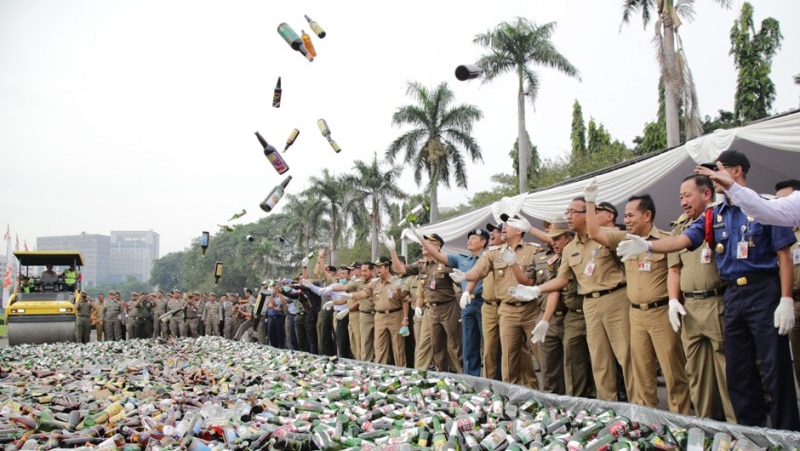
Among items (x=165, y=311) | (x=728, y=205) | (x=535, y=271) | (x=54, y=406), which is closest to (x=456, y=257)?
(x=535, y=271)

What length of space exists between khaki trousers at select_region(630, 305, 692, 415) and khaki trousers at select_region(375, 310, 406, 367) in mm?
3626

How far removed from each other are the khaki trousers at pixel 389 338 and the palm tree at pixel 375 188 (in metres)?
22.8

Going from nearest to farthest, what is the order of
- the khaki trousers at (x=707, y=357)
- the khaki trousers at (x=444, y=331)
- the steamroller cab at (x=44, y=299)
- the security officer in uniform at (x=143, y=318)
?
the khaki trousers at (x=707, y=357) < the khaki trousers at (x=444, y=331) < the steamroller cab at (x=44, y=299) < the security officer in uniform at (x=143, y=318)

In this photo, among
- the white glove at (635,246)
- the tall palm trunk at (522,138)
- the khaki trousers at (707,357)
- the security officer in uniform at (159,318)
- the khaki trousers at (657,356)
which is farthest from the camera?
the tall palm trunk at (522,138)

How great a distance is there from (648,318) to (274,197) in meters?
5.41

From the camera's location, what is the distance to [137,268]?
143375 millimetres

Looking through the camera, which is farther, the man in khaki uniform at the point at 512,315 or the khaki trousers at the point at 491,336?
the khaki trousers at the point at 491,336

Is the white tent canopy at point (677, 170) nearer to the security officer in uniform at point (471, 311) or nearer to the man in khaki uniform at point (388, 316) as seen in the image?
the security officer in uniform at point (471, 311)

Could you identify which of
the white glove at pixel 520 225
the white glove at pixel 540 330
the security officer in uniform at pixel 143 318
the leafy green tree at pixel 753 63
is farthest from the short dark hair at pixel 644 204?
the leafy green tree at pixel 753 63

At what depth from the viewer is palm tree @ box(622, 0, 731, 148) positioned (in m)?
14.2

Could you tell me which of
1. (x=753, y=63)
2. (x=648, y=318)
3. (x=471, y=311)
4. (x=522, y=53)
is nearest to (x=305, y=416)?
(x=648, y=318)

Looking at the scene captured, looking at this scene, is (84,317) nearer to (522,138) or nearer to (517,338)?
(517,338)

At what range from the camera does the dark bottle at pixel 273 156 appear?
809cm

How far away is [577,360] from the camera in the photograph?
471cm
